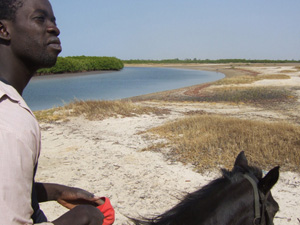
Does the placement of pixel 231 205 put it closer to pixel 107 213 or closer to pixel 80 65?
pixel 107 213

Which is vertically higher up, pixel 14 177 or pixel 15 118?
pixel 15 118

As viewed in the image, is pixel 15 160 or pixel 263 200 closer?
pixel 15 160

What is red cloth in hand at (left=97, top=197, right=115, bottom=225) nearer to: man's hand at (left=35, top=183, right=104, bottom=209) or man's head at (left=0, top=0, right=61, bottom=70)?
man's hand at (left=35, top=183, right=104, bottom=209)

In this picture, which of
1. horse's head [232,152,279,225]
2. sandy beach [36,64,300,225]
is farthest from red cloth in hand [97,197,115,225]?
sandy beach [36,64,300,225]

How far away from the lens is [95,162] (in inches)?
276

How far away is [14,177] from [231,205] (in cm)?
142

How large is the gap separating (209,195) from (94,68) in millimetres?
68712

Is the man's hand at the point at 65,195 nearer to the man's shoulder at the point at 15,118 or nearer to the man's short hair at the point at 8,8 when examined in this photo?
the man's shoulder at the point at 15,118

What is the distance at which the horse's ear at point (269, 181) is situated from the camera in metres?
1.78

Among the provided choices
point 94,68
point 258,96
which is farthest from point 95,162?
point 94,68

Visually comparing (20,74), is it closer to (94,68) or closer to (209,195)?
(209,195)

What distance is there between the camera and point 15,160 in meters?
1.00

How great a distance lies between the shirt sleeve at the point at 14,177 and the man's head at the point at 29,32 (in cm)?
51

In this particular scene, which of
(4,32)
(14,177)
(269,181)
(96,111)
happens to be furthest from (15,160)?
(96,111)
